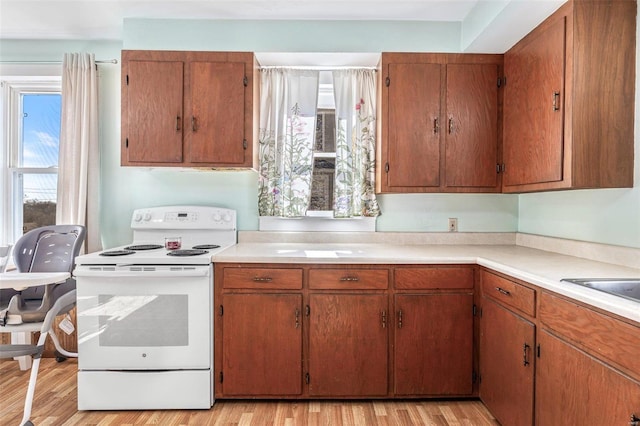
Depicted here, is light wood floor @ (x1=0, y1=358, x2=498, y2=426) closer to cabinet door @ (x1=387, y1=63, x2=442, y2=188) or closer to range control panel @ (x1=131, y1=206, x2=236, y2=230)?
→ range control panel @ (x1=131, y1=206, x2=236, y2=230)

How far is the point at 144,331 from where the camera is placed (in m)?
2.12

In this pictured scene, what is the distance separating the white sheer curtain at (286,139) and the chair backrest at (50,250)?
130 cm

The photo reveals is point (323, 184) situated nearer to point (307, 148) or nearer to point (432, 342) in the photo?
point (307, 148)

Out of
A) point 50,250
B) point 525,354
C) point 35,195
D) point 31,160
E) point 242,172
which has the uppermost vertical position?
point 31,160

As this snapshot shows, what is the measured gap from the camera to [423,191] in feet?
8.27

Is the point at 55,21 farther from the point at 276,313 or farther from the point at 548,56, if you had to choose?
the point at 548,56

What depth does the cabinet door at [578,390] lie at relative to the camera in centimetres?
114

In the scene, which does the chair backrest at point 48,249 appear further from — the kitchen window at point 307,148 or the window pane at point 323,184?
the window pane at point 323,184

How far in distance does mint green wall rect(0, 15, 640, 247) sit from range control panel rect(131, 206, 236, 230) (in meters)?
0.11

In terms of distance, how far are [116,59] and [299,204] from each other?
1.84 metres

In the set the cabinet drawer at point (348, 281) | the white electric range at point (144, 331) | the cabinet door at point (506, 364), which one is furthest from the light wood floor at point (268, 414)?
the cabinet drawer at point (348, 281)

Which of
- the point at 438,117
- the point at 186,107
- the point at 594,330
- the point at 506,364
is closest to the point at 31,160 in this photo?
the point at 186,107

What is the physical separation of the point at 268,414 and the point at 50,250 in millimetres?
1833

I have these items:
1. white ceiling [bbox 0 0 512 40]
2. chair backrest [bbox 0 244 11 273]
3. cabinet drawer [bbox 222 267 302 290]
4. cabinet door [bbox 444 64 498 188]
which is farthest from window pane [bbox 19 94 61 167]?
cabinet door [bbox 444 64 498 188]
